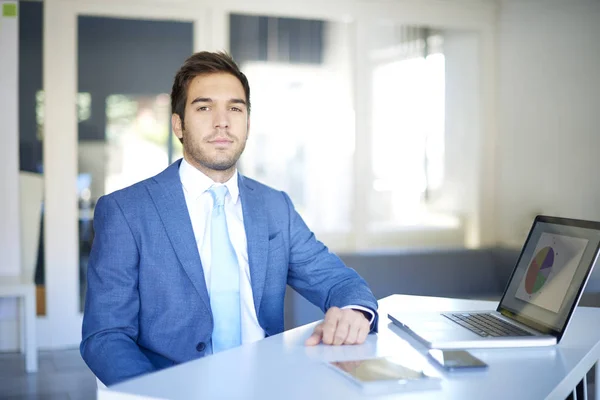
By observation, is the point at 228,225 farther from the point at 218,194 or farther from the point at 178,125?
the point at 178,125

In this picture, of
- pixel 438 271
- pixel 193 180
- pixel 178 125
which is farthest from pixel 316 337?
pixel 438 271

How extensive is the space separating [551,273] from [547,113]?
4058 mm

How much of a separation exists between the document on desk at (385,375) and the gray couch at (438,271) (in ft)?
10.7

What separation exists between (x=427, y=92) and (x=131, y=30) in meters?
2.38

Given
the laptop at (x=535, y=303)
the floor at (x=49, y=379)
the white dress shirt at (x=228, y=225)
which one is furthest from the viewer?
the floor at (x=49, y=379)

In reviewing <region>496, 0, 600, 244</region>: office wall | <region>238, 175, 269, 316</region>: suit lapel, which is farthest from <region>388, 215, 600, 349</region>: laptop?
<region>496, 0, 600, 244</region>: office wall

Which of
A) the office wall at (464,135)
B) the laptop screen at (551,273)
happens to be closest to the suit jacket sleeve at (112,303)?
the laptop screen at (551,273)

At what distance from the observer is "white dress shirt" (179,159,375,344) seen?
2.03m

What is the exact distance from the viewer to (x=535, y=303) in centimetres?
175

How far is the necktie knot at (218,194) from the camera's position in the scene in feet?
6.86

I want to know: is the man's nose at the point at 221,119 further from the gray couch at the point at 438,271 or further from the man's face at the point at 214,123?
the gray couch at the point at 438,271

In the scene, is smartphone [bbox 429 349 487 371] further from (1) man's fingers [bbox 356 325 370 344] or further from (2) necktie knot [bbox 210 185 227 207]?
(2) necktie knot [bbox 210 185 227 207]

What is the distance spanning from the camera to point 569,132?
5.30m

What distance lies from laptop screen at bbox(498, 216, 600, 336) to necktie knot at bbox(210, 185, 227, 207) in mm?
819
